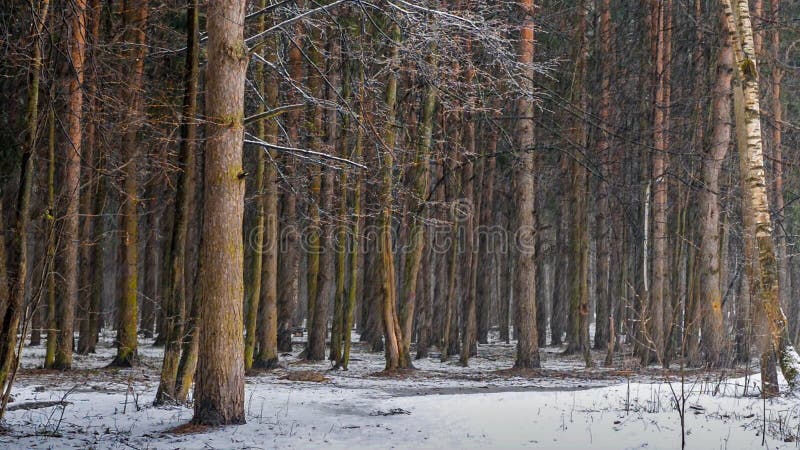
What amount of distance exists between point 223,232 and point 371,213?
12168 millimetres

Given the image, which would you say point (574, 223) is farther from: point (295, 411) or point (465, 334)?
point (295, 411)

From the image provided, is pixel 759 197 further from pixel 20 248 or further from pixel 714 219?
pixel 20 248

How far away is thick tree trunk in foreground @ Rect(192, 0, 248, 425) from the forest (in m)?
0.03

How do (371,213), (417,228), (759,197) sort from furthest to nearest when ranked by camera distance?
1. (371,213)
2. (417,228)
3. (759,197)

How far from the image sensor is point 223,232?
32.0ft

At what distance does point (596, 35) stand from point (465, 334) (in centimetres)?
1060

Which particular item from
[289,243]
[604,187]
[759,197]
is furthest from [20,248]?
[604,187]

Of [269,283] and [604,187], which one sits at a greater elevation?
[604,187]

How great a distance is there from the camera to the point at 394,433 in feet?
32.7

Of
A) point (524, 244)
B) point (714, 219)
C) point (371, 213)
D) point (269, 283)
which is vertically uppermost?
point (371, 213)

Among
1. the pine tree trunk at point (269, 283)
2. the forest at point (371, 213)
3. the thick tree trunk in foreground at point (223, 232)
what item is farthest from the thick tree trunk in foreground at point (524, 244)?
the thick tree trunk in foreground at point (223, 232)

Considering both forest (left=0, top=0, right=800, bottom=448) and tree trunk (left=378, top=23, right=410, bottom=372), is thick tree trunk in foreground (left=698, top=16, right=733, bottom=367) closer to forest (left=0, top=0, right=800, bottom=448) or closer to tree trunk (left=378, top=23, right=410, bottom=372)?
forest (left=0, top=0, right=800, bottom=448)

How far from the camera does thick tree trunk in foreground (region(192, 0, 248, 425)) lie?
31.8 feet

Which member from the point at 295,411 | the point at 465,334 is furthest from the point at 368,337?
the point at 295,411
